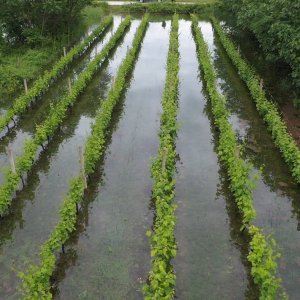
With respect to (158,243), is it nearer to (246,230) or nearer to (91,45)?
(246,230)

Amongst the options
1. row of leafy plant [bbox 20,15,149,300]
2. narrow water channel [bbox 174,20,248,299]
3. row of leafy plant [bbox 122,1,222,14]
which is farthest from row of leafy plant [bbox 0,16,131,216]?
row of leafy plant [bbox 122,1,222,14]

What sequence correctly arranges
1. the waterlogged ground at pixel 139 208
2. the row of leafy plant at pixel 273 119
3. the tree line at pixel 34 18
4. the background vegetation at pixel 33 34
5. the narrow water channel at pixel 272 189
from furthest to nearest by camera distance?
the tree line at pixel 34 18 < the background vegetation at pixel 33 34 < the row of leafy plant at pixel 273 119 < the narrow water channel at pixel 272 189 < the waterlogged ground at pixel 139 208

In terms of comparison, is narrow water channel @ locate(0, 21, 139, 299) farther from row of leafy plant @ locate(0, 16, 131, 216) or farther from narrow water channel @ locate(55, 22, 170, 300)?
narrow water channel @ locate(55, 22, 170, 300)

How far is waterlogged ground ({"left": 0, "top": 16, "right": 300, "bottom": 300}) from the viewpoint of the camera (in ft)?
33.6

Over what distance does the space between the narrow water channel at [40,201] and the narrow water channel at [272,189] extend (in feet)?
21.2

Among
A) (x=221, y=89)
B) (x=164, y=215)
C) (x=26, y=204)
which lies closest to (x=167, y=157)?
(x=164, y=215)

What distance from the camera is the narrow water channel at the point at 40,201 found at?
35.0ft

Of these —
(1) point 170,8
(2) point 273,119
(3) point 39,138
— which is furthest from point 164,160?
(1) point 170,8

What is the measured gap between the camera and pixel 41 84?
20.4 m

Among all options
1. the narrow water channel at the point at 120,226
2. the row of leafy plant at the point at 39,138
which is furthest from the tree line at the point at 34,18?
the narrow water channel at the point at 120,226

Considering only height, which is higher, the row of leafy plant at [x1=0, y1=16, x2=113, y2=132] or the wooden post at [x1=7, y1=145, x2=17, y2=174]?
the wooden post at [x1=7, y1=145, x2=17, y2=174]

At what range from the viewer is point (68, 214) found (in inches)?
433

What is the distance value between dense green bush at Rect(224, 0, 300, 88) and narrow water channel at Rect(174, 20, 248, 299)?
467 cm

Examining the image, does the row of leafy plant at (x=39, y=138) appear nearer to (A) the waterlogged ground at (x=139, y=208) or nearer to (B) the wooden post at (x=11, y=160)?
(B) the wooden post at (x=11, y=160)
